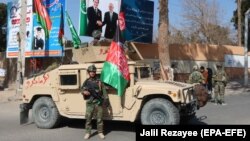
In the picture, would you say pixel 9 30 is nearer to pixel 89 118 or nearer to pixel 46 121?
pixel 46 121

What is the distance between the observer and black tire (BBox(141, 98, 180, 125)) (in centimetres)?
992

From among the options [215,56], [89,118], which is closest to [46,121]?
[89,118]

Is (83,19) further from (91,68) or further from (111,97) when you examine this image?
(91,68)

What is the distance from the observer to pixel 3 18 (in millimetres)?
40812

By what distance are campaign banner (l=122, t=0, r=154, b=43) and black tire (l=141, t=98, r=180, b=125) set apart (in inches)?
696

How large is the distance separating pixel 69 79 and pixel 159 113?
7.96ft

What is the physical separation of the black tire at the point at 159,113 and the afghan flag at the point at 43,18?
48.5 ft

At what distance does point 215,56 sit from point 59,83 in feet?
75.3

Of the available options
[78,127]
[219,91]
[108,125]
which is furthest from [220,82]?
[78,127]

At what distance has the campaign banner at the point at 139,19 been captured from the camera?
2831 centimetres

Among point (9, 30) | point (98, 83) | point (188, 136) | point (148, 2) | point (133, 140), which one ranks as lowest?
point (133, 140)

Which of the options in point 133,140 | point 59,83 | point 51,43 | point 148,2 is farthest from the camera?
point 148,2

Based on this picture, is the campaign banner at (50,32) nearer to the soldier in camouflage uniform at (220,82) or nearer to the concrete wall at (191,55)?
the concrete wall at (191,55)

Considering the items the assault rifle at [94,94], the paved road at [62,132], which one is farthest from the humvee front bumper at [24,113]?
the assault rifle at [94,94]
